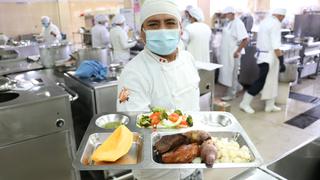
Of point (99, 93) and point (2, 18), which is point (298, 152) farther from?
point (2, 18)

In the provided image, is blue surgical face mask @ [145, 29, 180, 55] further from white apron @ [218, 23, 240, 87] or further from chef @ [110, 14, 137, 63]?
white apron @ [218, 23, 240, 87]

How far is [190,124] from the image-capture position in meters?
0.91

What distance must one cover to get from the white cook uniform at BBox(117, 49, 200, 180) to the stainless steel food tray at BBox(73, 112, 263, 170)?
5.3 inches

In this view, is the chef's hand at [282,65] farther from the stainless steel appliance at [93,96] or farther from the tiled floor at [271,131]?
the stainless steel appliance at [93,96]

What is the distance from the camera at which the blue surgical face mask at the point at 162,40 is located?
1153mm

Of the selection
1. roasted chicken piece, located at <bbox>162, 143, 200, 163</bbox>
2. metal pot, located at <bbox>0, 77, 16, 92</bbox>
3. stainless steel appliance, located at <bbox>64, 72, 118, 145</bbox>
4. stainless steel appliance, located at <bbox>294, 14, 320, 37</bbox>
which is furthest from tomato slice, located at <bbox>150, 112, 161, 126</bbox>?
stainless steel appliance, located at <bbox>294, 14, 320, 37</bbox>

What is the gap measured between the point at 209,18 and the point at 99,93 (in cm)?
463

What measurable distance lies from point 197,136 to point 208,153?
0.36ft

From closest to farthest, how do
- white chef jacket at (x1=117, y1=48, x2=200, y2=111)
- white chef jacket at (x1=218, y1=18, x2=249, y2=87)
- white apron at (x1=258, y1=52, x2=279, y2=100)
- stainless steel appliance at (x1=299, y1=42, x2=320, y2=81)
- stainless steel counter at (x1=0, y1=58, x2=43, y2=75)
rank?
white chef jacket at (x1=117, y1=48, x2=200, y2=111), stainless steel counter at (x1=0, y1=58, x2=43, y2=75), white apron at (x1=258, y1=52, x2=279, y2=100), white chef jacket at (x1=218, y1=18, x2=249, y2=87), stainless steel appliance at (x1=299, y1=42, x2=320, y2=81)

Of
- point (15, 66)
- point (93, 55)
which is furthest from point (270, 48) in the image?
point (15, 66)

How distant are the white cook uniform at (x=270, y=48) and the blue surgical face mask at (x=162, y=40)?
2.51 metres

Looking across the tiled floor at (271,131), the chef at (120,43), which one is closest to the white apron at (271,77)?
the tiled floor at (271,131)

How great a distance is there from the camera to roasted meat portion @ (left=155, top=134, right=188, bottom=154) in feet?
2.59

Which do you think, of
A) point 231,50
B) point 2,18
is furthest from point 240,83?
point 2,18
